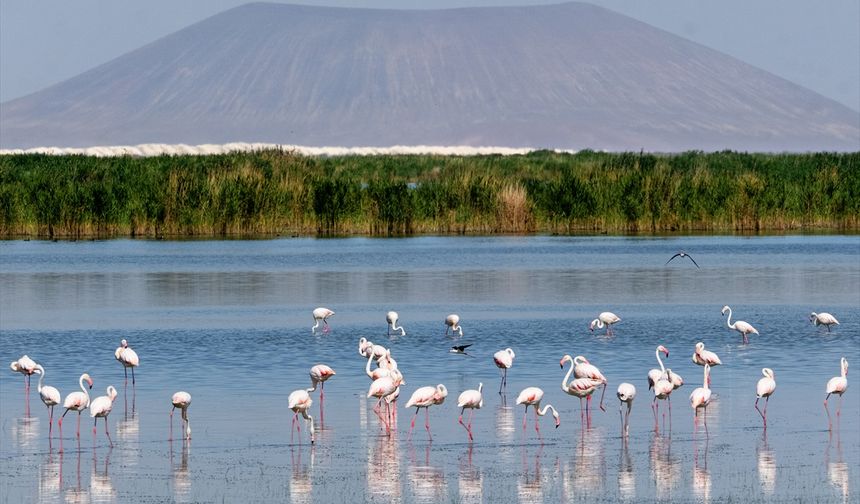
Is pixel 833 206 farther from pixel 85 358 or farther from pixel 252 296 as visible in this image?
pixel 85 358

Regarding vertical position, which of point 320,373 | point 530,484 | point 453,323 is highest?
point 453,323

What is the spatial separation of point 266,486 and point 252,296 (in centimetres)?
1838

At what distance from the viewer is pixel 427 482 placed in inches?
511

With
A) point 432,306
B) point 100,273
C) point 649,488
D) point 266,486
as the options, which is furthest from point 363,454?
point 100,273

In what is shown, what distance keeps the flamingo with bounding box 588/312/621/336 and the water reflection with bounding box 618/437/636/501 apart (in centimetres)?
905

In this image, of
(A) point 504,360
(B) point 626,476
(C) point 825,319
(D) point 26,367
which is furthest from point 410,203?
(B) point 626,476

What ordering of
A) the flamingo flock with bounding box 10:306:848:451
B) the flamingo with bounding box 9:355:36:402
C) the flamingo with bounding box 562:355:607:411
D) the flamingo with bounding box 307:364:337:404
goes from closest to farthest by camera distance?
the flamingo flock with bounding box 10:306:848:451 → the flamingo with bounding box 562:355:607:411 → the flamingo with bounding box 307:364:337:404 → the flamingo with bounding box 9:355:36:402

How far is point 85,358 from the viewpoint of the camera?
2122 centimetres

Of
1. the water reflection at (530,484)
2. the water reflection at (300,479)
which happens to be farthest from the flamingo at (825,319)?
A: the water reflection at (300,479)

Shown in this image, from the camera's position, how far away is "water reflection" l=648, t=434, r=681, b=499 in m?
12.6

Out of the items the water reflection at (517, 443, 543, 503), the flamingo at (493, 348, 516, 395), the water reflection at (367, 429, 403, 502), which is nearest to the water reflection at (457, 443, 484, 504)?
the water reflection at (517, 443, 543, 503)

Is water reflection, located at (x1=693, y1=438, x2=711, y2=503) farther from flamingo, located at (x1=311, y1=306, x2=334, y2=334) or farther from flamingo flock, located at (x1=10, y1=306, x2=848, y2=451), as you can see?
flamingo, located at (x1=311, y1=306, x2=334, y2=334)

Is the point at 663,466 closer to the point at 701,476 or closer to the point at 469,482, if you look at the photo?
the point at 701,476

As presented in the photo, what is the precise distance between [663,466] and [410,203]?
3342 cm
